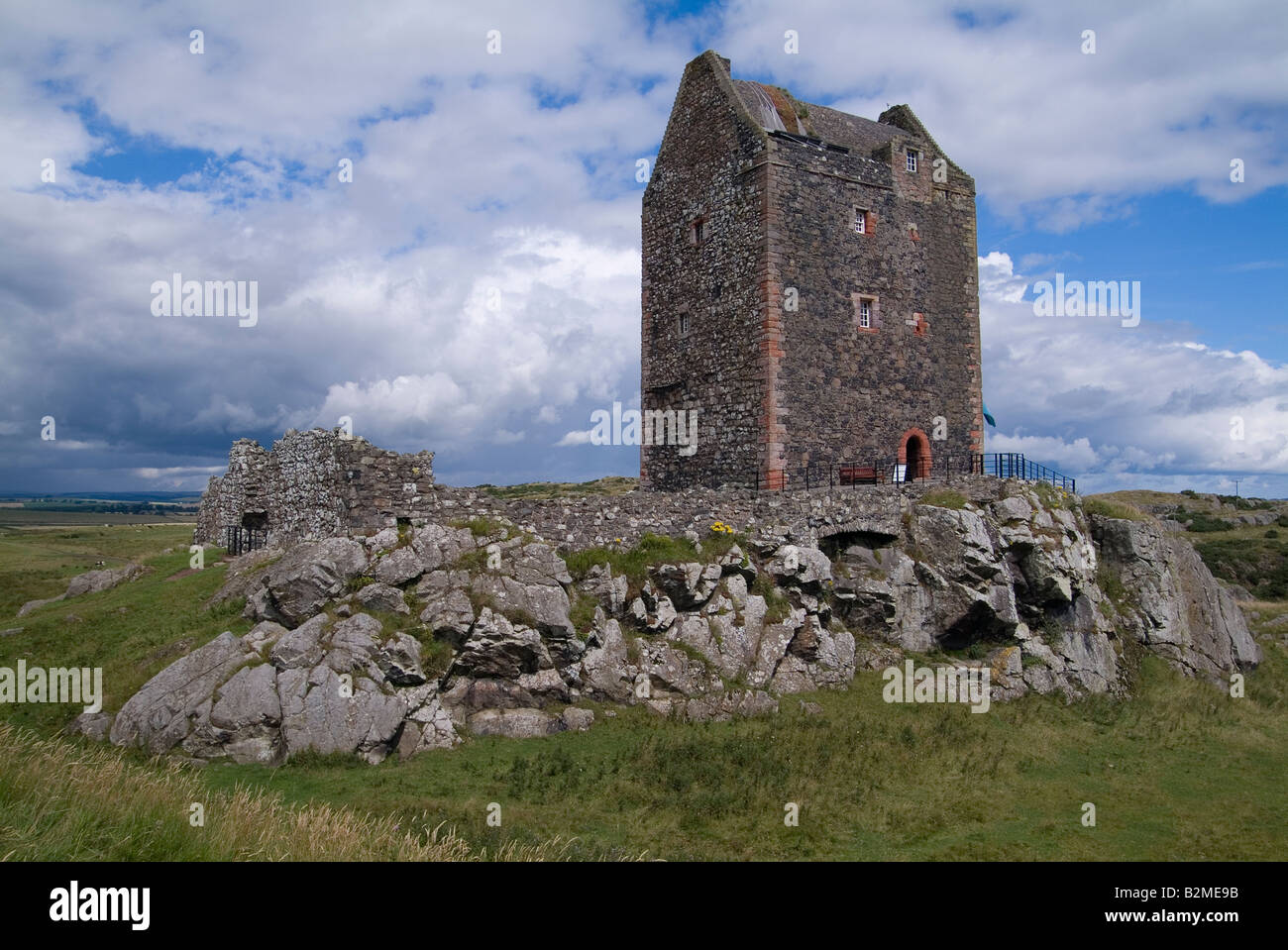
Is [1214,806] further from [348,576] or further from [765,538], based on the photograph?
[348,576]

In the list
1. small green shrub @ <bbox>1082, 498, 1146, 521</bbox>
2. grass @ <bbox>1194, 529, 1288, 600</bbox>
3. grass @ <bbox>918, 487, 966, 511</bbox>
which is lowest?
grass @ <bbox>1194, 529, 1288, 600</bbox>

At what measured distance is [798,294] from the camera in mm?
28922

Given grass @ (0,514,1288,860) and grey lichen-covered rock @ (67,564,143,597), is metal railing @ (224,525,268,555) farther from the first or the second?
grass @ (0,514,1288,860)

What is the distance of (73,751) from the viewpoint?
48.7 ft

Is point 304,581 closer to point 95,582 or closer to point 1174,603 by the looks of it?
point 95,582

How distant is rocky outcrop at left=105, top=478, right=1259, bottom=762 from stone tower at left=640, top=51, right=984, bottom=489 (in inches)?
175

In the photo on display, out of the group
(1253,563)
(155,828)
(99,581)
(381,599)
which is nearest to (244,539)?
(99,581)

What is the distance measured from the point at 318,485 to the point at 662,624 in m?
10.2

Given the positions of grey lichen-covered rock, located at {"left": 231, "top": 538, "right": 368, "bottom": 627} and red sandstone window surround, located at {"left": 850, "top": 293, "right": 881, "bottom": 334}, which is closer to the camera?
grey lichen-covered rock, located at {"left": 231, "top": 538, "right": 368, "bottom": 627}

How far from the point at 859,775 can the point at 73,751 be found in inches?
575

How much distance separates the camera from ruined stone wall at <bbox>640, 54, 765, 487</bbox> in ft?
94.8

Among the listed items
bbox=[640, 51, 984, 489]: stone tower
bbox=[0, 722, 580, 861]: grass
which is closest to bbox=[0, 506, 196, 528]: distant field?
bbox=[640, 51, 984, 489]: stone tower

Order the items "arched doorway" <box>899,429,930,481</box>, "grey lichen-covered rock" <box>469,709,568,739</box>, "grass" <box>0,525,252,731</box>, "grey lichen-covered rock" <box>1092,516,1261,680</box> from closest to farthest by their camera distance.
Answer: "grass" <box>0,525,252,731</box> → "grey lichen-covered rock" <box>469,709,568,739</box> → "grey lichen-covered rock" <box>1092,516,1261,680</box> → "arched doorway" <box>899,429,930,481</box>
